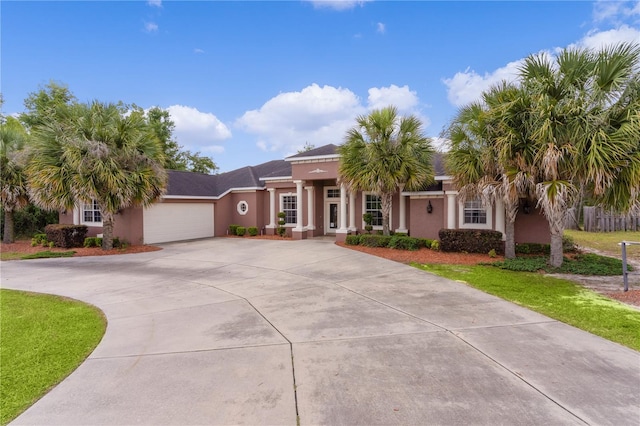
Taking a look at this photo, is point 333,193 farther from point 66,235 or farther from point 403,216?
point 66,235

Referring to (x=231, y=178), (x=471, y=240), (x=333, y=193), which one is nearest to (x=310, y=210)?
(x=333, y=193)

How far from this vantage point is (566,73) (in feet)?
29.4

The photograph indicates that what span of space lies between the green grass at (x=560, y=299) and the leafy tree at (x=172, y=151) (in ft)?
87.6

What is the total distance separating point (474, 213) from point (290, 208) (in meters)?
10.1

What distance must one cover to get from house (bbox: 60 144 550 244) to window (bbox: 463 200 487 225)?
4 cm

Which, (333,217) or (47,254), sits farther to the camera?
(333,217)

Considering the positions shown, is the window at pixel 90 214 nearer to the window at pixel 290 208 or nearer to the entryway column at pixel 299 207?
the window at pixel 290 208

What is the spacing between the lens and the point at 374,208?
1734cm

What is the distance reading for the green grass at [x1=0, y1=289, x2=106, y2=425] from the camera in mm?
3436

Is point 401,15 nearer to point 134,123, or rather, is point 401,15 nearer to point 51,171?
point 134,123

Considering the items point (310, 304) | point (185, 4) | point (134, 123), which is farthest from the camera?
point (134, 123)

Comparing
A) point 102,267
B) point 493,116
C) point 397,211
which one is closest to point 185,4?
point 102,267

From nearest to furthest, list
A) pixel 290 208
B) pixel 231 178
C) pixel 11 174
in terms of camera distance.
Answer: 1. pixel 11 174
2. pixel 290 208
3. pixel 231 178

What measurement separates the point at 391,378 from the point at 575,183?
9085 mm
